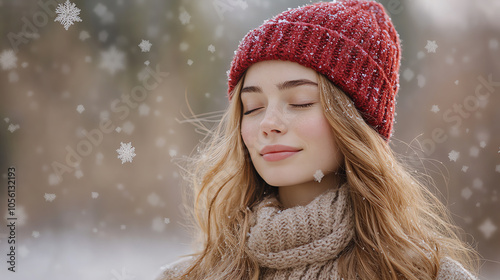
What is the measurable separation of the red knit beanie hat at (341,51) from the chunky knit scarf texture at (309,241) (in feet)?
0.85

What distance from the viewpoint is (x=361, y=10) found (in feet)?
3.78

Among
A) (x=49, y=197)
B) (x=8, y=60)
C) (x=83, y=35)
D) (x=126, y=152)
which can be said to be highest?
(x=83, y=35)

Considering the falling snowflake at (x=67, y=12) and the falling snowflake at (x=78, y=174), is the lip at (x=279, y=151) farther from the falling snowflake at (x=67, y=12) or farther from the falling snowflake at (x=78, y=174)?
the falling snowflake at (x=78, y=174)

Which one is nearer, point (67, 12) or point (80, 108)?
point (67, 12)

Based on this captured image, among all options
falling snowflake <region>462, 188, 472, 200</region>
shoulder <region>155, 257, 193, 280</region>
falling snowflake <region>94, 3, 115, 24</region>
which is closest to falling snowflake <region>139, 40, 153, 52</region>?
falling snowflake <region>94, 3, 115, 24</region>

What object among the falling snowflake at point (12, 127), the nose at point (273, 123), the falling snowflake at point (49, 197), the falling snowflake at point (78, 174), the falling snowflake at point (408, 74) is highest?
the falling snowflake at point (12, 127)

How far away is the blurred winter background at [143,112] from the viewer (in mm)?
1788

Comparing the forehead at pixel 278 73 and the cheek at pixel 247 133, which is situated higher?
the forehead at pixel 278 73

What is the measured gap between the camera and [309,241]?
92 centimetres

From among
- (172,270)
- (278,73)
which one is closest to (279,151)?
(278,73)

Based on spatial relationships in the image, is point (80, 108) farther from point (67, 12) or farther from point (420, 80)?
point (420, 80)

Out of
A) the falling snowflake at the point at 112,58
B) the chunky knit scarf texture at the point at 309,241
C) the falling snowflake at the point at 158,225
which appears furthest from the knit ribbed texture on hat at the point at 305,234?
the falling snowflake at the point at 112,58

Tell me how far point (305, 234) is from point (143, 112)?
1.24m

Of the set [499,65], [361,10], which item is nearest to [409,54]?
[499,65]
